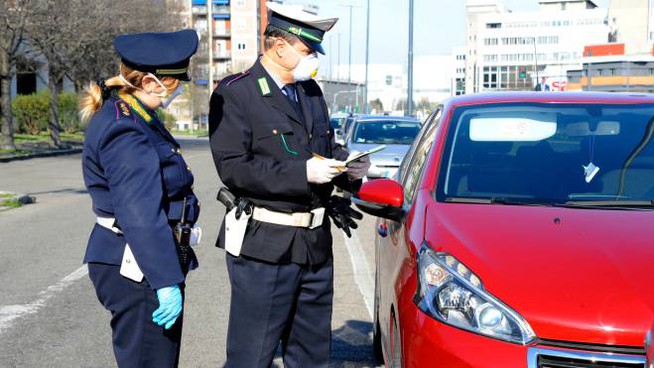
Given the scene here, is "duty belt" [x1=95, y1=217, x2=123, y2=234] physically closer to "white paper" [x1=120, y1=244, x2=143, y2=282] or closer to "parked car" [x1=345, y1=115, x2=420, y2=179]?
"white paper" [x1=120, y1=244, x2=143, y2=282]

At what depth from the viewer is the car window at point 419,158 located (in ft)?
15.4

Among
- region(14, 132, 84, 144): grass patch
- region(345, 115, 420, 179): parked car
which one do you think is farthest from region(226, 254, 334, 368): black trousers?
region(14, 132, 84, 144): grass patch

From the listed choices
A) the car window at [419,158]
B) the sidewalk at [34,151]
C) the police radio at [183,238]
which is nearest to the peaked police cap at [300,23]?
the police radio at [183,238]

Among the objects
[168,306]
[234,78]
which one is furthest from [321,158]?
[168,306]

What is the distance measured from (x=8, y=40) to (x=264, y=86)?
96.2ft

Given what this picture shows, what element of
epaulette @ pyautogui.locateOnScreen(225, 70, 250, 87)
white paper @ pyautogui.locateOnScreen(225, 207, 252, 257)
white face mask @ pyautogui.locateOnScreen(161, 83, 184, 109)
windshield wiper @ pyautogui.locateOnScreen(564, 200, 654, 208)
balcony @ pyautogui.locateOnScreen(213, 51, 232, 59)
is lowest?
white paper @ pyautogui.locateOnScreen(225, 207, 252, 257)

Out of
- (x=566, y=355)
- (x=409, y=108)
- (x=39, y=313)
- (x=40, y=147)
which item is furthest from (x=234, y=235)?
(x=40, y=147)

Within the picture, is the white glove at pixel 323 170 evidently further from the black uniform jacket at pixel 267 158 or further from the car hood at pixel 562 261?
the car hood at pixel 562 261

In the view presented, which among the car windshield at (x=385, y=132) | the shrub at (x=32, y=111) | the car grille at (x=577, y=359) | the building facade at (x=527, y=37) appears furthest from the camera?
the building facade at (x=527, y=37)

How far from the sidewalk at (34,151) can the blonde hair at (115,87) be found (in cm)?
2688

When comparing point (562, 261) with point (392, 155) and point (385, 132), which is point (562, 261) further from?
point (385, 132)

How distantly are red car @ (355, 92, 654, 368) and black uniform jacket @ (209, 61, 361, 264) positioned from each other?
51 centimetres

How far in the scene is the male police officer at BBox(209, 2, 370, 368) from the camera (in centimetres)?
372

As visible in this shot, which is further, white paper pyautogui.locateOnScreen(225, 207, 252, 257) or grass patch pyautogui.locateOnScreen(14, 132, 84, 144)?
grass patch pyautogui.locateOnScreen(14, 132, 84, 144)
